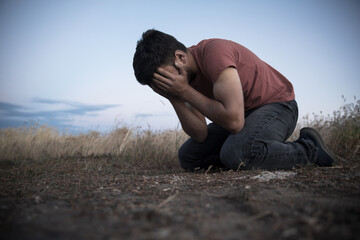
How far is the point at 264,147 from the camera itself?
2623mm

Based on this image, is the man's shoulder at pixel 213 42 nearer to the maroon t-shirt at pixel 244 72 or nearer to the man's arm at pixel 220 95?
the maroon t-shirt at pixel 244 72

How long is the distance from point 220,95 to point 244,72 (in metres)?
0.58

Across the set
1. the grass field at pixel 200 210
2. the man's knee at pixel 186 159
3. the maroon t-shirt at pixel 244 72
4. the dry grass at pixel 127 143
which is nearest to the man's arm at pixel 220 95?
the maroon t-shirt at pixel 244 72

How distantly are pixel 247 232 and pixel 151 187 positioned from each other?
3.48ft

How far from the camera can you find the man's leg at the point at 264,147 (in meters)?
2.62

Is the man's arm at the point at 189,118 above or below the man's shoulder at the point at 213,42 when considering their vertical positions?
below

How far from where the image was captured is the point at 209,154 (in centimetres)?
326

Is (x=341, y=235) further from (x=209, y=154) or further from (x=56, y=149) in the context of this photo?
(x=56, y=149)

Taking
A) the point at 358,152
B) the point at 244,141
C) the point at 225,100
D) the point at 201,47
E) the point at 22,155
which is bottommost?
the point at 22,155

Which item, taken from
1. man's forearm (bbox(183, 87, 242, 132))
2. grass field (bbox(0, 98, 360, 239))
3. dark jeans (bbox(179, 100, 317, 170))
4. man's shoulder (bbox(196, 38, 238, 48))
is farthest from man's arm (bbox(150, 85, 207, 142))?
grass field (bbox(0, 98, 360, 239))

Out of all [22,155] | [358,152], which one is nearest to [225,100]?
[358,152]

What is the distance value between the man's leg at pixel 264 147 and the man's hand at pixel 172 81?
2.42 feet

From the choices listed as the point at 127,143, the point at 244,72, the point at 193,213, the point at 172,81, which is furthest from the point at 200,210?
the point at 127,143

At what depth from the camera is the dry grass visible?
4.24 m
